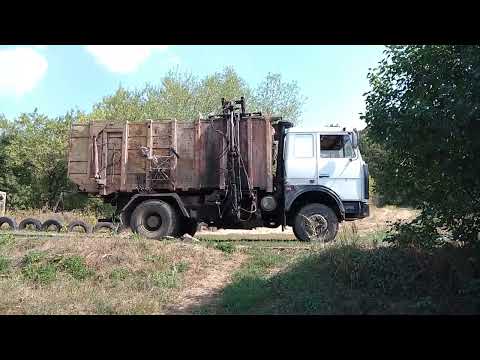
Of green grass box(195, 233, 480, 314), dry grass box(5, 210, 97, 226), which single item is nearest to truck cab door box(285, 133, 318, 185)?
green grass box(195, 233, 480, 314)

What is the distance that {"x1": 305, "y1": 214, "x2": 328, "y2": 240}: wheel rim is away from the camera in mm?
11164

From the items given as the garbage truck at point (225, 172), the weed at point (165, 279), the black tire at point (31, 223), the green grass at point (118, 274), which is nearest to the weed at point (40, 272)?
the green grass at point (118, 274)

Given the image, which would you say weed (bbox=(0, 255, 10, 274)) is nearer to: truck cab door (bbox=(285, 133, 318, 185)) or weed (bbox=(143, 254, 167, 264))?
weed (bbox=(143, 254, 167, 264))

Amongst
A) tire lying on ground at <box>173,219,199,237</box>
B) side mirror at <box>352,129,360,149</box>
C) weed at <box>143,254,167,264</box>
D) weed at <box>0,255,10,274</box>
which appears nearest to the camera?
weed at <box>0,255,10,274</box>

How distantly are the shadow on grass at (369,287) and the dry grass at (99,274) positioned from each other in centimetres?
96

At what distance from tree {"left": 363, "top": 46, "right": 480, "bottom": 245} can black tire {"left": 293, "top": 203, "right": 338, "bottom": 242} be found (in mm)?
4854

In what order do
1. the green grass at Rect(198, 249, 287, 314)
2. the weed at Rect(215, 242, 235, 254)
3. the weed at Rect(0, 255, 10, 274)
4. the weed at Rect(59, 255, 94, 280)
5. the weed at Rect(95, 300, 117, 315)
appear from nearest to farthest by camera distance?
the weed at Rect(95, 300, 117, 315) → the green grass at Rect(198, 249, 287, 314) → the weed at Rect(59, 255, 94, 280) → the weed at Rect(0, 255, 10, 274) → the weed at Rect(215, 242, 235, 254)

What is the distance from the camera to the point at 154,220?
11.9 m

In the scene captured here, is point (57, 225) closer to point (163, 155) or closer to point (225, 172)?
point (163, 155)

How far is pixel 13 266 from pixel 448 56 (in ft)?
24.9

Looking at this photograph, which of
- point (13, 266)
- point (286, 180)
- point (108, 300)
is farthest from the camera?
point (286, 180)

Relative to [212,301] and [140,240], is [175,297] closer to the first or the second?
[212,301]
